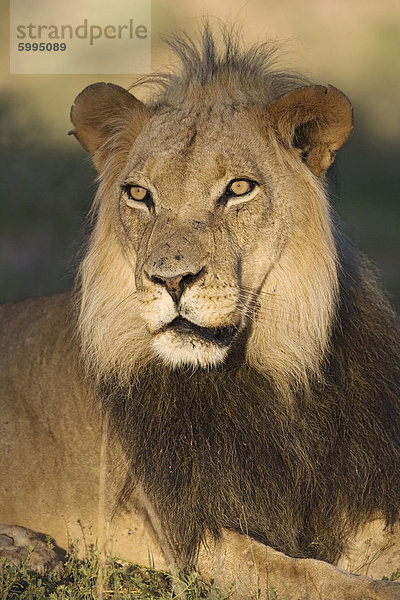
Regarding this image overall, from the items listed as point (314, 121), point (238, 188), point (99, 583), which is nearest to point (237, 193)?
point (238, 188)

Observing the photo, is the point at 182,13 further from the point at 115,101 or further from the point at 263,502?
the point at 263,502

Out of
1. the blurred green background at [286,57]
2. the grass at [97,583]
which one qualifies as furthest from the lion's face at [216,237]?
the blurred green background at [286,57]

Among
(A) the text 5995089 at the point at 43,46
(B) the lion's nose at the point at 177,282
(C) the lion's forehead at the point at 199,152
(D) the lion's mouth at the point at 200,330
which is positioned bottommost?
(D) the lion's mouth at the point at 200,330

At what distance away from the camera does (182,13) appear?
55.5ft

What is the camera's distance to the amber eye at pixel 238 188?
4.72m

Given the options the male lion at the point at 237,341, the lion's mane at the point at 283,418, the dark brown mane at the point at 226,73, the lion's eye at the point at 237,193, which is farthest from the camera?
the dark brown mane at the point at 226,73

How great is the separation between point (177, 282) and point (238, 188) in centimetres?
63

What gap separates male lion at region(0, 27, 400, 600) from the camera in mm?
4574

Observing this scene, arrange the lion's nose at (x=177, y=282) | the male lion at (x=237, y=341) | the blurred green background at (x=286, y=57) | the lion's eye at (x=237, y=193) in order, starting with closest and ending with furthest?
the lion's nose at (x=177, y=282), the male lion at (x=237, y=341), the lion's eye at (x=237, y=193), the blurred green background at (x=286, y=57)

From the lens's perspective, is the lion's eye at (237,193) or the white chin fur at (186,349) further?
the lion's eye at (237,193)

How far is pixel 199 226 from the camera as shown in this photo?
458cm
